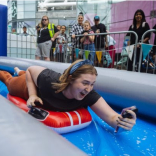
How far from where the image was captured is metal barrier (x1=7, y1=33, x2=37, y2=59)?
6512mm

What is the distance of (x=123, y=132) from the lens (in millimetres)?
1282

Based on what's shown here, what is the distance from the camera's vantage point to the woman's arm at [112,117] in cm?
110

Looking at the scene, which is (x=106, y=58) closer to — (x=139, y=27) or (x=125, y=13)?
(x=139, y=27)

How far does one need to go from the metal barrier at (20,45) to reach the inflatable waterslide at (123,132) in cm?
536

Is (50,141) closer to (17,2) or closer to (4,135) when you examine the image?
(4,135)

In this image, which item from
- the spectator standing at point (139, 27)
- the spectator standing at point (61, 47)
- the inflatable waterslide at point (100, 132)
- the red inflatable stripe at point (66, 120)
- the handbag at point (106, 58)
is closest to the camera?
the inflatable waterslide at point (100, 132)

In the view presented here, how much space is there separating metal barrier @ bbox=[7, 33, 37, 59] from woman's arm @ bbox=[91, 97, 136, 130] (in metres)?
5.88

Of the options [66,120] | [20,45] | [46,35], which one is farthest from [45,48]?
[20,45]

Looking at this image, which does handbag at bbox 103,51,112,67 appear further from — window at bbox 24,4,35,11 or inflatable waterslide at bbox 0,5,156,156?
window at bbox 24,4,35,11

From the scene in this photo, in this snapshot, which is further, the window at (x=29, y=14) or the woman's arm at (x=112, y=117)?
the window at (x=29, y=14)

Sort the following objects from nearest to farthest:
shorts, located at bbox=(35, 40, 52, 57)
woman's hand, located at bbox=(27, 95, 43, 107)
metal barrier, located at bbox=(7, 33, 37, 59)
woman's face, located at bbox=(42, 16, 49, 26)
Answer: woman's hand, located at bbox=(27, 95, 43, 107) < woman's face, located at bbox=(42, 16, 49, 26) < shorts, located at bbox=(35, 40, 52, 57) < metal barrier, located at bbox=(7, 33, 37, 59)

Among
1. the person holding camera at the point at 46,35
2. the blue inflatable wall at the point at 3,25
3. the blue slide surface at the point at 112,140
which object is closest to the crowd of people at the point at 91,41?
the person holding camera at the point at 46,35

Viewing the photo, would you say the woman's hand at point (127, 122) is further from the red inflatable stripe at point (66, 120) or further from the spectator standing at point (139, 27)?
the spectator standing at point (139, 27)

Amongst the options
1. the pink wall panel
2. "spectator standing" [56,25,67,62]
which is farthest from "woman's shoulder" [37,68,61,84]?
the pink wall panel
